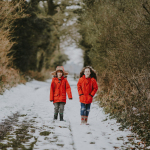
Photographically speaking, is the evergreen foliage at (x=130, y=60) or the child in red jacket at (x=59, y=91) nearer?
the evergreen foliage at (x=130, y=60)

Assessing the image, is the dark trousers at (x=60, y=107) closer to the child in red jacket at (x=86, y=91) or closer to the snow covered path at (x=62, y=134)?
the snow covered path at (x=62, y=134)

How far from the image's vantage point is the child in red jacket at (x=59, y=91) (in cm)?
728

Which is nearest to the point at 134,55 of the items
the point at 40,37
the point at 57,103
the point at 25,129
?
the point at 57,103

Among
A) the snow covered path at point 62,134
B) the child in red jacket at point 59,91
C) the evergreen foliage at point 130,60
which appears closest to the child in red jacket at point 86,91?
the snow covered path at point 62,134

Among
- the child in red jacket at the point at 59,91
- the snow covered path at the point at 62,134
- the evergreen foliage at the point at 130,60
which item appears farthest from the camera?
the child in red jacket at the point at 59,91

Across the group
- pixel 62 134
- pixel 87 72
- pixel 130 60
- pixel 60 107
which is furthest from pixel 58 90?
pixel 130 60

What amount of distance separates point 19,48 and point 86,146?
17338 mm

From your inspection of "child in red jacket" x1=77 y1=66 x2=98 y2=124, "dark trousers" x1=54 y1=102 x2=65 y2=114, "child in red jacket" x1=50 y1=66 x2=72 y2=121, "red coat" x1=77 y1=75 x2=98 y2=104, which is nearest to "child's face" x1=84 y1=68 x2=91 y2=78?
"child in red jacket" x1=77 y1=66 x2=98 y2=124

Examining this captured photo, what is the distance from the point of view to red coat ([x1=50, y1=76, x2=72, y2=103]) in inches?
287

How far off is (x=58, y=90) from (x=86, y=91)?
0.98 metres

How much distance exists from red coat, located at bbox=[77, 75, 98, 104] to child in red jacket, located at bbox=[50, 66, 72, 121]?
49 cm

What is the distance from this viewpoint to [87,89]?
689cm

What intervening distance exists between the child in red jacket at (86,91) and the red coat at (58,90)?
1.72 ft

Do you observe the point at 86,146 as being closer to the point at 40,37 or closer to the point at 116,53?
the point at 116,53
